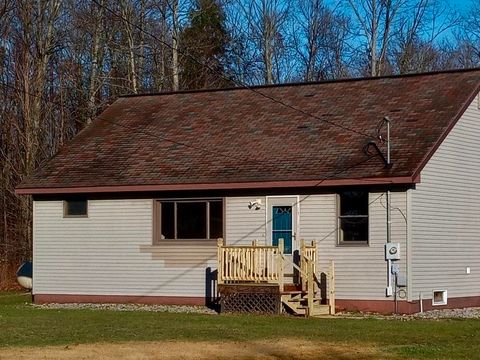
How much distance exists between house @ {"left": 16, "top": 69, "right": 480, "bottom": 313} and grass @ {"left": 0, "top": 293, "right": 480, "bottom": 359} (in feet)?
7.20

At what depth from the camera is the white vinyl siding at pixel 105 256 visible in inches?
1005

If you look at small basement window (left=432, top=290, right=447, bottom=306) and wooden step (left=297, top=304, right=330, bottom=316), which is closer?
wooden step (left=297, top=304, right=330, bottom=316)

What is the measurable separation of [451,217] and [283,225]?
4.00 metres

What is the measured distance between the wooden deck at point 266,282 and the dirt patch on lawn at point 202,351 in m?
5.94

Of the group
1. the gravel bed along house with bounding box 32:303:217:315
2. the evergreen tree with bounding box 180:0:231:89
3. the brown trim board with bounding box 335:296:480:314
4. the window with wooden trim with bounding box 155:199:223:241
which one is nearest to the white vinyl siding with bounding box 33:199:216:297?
the window with wooden trim with bounding box 155:199:223:241

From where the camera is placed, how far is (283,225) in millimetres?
24438

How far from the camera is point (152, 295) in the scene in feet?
84.5

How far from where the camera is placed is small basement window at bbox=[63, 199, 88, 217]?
2675 cm

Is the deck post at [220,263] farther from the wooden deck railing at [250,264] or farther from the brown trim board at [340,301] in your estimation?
the brown trim board at [340,301]

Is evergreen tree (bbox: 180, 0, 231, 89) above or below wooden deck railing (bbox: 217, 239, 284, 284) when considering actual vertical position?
above

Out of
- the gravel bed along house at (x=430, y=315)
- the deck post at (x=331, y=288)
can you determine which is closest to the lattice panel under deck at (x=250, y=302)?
the deck post at (x=331, y=288)

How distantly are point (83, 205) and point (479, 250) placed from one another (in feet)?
33.1

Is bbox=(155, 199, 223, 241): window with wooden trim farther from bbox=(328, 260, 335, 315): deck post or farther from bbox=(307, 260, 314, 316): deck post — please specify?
bbox=(328, 260, 335, 315): deck post

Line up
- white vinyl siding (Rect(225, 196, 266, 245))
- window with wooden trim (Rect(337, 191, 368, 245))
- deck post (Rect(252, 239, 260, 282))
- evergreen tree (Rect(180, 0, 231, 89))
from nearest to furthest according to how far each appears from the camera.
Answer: deck post (Rect(252, 239, 260, 282)) → window with wooden trim (Rect(337, 191, 368, 245)) → white vinyl siding (Rect(225, 196, 266, 245)) → evergreen tree (Rect(180, 0, 231, 89))
